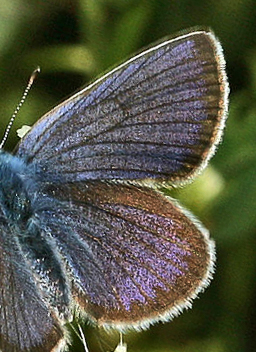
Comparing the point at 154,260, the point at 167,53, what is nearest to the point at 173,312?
the point at 154,260

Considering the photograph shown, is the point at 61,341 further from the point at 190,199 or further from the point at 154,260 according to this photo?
the point at 190,199

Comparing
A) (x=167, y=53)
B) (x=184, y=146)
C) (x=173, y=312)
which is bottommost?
(x=173, y=312)

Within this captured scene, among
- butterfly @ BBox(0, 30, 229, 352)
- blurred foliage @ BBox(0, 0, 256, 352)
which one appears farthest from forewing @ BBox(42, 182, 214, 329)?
blurred foliage @ BBox(0, 0, 256, 352)

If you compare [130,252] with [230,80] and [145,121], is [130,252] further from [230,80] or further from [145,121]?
[230,80]

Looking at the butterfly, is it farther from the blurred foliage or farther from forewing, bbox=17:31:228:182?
the blurred foliage

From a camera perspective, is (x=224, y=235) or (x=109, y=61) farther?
(x=109, y=61)

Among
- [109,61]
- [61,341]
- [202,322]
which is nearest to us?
[61,341]

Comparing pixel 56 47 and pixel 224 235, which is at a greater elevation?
pixel 56 47

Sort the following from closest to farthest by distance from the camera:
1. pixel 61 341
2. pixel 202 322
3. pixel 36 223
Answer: pixel 61 341, pixel 36 223, pixel 202 322
